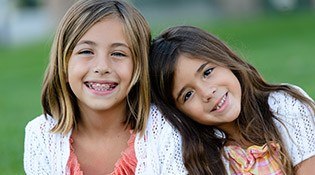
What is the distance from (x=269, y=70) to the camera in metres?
10.5

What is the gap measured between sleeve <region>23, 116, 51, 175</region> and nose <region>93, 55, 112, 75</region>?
42cm

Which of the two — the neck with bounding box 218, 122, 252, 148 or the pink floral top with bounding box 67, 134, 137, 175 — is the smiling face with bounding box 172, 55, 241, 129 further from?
the pink floral top with bounding box 67, 134, 137, 175

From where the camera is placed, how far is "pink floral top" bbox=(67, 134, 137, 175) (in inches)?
150

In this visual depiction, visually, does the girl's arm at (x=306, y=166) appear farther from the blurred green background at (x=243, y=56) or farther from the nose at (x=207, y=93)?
the blurred green background at (x=243, y=56)

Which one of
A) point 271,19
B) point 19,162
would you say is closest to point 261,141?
point 19,162

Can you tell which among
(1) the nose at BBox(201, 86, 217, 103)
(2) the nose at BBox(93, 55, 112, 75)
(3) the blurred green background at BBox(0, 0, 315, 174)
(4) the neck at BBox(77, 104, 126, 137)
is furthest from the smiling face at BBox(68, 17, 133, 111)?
(3) the blurred green background at BBox(0, 0, 315, 174)

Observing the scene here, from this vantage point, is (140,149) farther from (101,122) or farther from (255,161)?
(255,161)

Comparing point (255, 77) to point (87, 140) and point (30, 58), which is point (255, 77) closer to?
point (87, 140)

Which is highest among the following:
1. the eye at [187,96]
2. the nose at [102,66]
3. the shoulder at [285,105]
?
the nose at [102,66]

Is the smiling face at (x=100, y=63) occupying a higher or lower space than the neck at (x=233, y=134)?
higher

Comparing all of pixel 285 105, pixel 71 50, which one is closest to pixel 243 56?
pixel 285 105

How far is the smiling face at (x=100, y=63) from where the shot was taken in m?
3.72

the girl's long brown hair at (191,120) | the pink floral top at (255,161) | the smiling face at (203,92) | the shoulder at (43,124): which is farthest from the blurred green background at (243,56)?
the shoulder at (43,124)

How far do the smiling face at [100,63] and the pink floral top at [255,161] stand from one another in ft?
2.00
